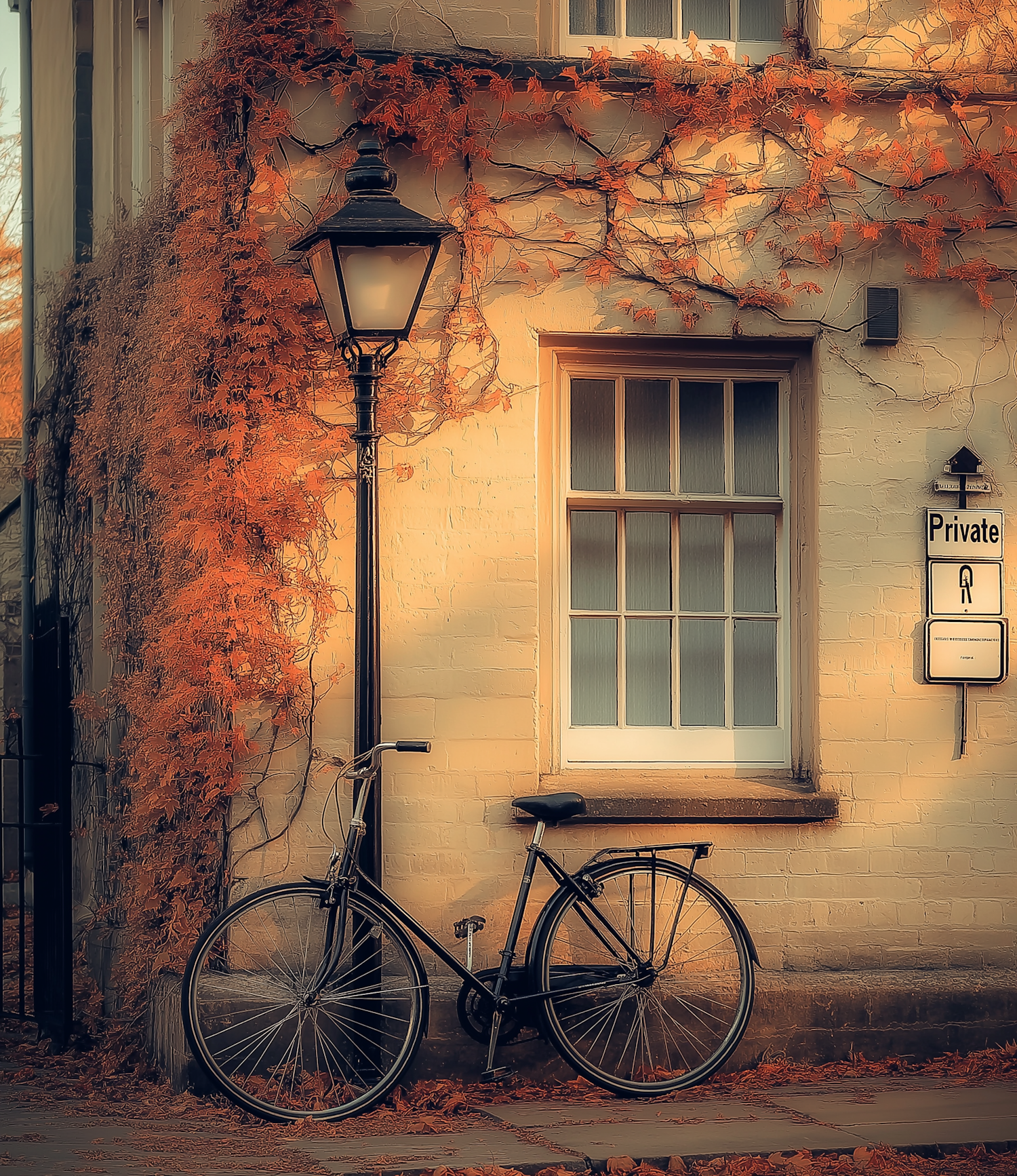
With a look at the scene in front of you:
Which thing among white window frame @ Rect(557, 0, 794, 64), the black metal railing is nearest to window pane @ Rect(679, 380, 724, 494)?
white window frame @ Rect(557, 0, 794, 64)

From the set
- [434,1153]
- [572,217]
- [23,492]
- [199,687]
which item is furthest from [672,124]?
[23,492]

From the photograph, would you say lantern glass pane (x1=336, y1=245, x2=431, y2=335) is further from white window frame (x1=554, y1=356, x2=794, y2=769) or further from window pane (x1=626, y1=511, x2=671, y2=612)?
window pane (x1=626, y1=511, x2=671, y2=612)

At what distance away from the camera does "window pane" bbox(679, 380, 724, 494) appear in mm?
6605

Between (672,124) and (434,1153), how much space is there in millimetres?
4371

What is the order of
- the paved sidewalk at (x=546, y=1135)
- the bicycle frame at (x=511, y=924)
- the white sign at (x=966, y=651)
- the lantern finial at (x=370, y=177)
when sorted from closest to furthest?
the paved sidewalk at (x=546, y=1135) → the bicycle frame at (x=511, y=924) → the lantern finial at (x=370, y=177) → the white sign at (x=966, y=651)

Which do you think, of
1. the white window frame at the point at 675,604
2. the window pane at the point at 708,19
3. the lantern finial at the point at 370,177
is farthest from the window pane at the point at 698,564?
the window pane at the point at 708,19

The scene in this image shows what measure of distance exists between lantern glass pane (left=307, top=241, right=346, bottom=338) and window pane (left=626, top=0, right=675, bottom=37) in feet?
6.85

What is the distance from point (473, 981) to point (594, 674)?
1.60 meters

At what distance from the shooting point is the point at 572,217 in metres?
6.30

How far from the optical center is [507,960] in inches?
223

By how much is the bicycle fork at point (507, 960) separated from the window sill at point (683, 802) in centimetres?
34

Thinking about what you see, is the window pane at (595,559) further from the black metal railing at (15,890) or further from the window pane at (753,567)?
the black metal railing at (15,890)

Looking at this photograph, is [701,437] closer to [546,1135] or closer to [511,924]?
[511,924]

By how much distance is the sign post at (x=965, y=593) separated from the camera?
21.2 feet
